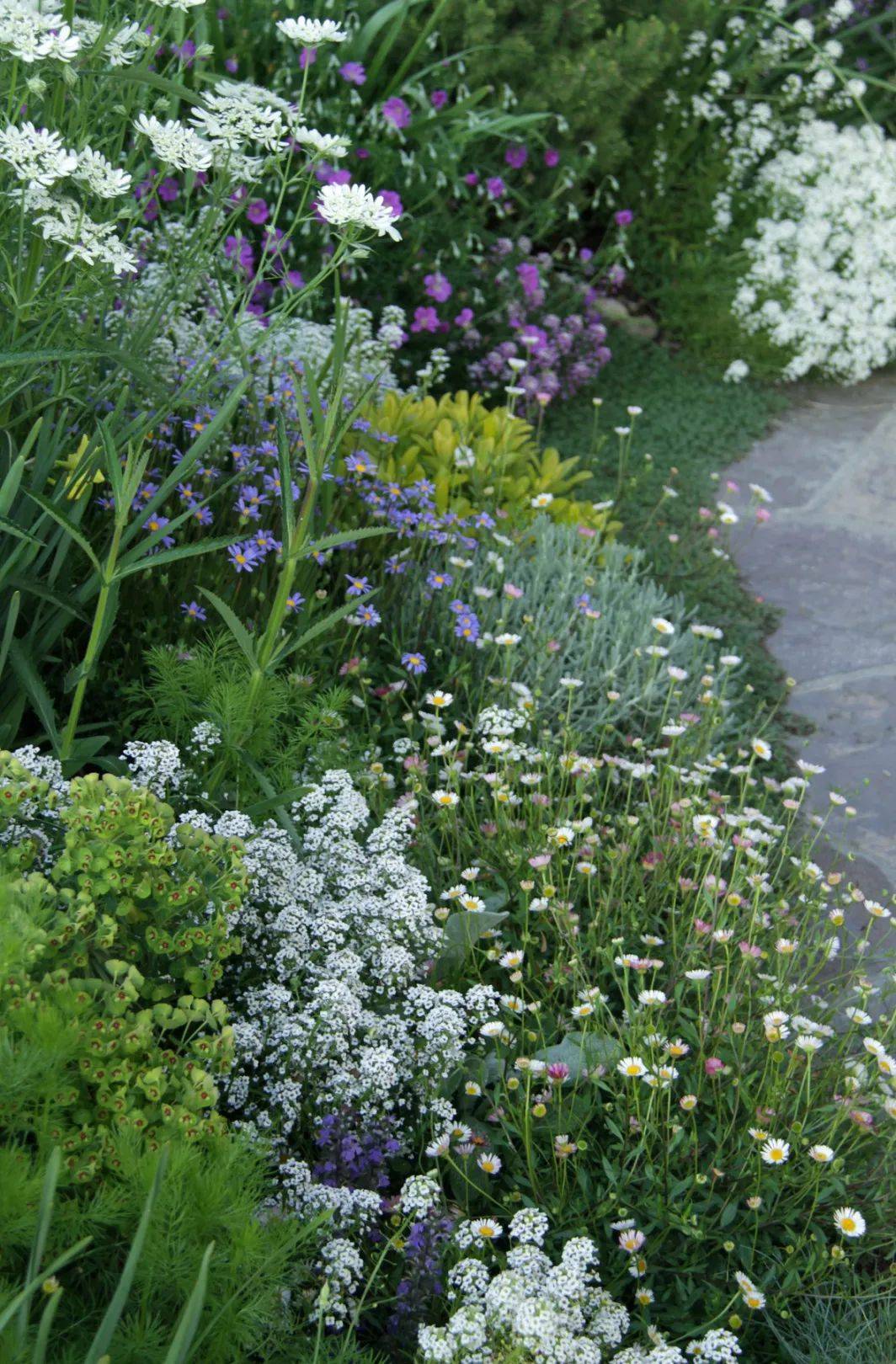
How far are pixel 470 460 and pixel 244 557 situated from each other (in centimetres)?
131

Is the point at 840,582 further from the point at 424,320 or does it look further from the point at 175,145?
Result: the point at 175,145

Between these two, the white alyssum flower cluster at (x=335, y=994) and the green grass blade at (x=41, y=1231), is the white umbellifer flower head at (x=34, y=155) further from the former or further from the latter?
the green grass blade at (x=41, y=1231)

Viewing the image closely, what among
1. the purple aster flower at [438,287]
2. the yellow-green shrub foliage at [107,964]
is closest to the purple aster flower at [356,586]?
the yellow-green shrub foliage at [107,964]

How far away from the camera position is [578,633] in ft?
12.5

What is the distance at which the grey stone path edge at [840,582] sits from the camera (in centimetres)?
386

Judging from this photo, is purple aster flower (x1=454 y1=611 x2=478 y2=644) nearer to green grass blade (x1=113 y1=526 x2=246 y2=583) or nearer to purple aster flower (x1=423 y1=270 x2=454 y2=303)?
green grass blade (x1=113 y1=526 x2=246 y2=583)

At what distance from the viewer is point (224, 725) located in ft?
8.68

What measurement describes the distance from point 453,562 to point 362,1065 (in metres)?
1.72

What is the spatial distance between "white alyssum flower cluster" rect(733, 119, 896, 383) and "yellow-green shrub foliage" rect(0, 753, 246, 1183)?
4951mm

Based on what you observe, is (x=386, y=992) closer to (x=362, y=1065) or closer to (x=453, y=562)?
(x=362, y=1065)

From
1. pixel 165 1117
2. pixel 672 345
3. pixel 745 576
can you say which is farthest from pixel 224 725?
pixel 672 345

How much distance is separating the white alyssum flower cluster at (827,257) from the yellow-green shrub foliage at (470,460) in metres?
2.25

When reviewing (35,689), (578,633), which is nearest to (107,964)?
(35,689)

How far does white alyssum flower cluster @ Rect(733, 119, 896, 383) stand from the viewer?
631cm
